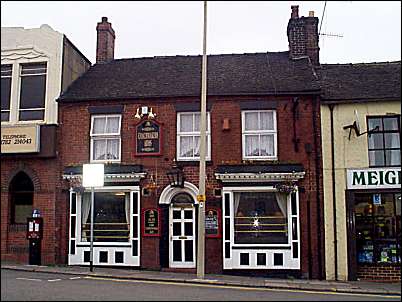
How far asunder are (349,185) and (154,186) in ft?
21.8

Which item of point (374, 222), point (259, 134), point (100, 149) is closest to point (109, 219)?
point (100, 149)

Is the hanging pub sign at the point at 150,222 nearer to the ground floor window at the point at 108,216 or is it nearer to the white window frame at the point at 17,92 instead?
the ground floor window at the point at 108,216

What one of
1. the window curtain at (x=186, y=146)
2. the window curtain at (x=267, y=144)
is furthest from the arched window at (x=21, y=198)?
the window curtain at (x=267, y=144)

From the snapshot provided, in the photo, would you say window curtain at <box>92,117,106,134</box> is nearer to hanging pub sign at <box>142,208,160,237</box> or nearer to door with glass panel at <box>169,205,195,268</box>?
hanging pub sign at <box>142,208,160,237</box>

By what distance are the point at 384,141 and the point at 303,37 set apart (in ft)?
18.4

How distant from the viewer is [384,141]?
17.7 m

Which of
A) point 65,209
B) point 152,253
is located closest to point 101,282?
point 152,253

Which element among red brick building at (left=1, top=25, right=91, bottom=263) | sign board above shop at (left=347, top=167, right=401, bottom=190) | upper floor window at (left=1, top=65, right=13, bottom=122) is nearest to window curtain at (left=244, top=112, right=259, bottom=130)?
sign board above shop at (left=347, top=167, right=401, bottom=190)

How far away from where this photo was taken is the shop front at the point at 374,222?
17094mm

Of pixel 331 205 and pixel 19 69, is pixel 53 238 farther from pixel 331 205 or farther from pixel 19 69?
pixel 331 205

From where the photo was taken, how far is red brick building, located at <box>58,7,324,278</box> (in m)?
17.7

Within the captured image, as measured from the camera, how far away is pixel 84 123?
19.2 meters

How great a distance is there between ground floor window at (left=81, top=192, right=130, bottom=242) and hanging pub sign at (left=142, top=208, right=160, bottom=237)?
0.70 metres

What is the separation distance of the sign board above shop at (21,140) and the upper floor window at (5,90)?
2.97 ft
